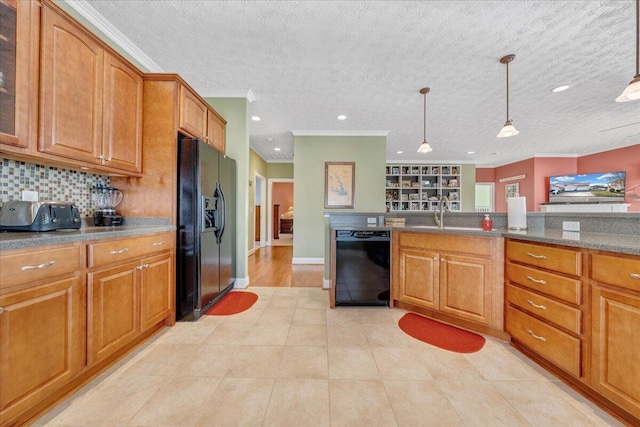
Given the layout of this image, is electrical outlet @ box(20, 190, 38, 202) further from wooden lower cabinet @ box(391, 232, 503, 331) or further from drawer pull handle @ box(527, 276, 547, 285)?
drawer pull handle @ box(527, 276, 547, 285)

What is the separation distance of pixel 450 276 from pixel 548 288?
69 centimetres

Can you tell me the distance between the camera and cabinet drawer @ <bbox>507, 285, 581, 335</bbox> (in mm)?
1438

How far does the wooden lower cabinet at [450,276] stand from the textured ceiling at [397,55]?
185cm

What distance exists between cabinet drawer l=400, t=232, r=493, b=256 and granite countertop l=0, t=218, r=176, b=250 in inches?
90.2

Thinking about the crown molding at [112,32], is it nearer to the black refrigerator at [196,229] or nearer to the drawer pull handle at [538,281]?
the black refrigerator at [196,229]

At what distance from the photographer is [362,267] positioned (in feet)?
8.71

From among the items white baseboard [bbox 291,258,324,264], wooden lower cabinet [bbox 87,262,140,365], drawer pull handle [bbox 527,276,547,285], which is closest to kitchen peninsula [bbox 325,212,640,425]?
drawer pull handle [bbox 527,276,547,285]

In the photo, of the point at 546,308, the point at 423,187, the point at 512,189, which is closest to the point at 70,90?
the point at 546,308

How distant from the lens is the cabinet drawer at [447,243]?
6.70ft

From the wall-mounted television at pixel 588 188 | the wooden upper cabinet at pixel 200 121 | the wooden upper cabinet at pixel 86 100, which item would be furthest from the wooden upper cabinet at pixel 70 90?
the wall-mounted television at pixel 588 188

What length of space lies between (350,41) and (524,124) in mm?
4106

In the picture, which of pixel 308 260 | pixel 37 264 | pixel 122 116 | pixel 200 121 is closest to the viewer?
pixel 37 264

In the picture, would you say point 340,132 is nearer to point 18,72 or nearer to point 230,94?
point 230,94

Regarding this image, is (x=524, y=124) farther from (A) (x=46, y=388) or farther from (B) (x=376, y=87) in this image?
(A) (x=46, y=388)
